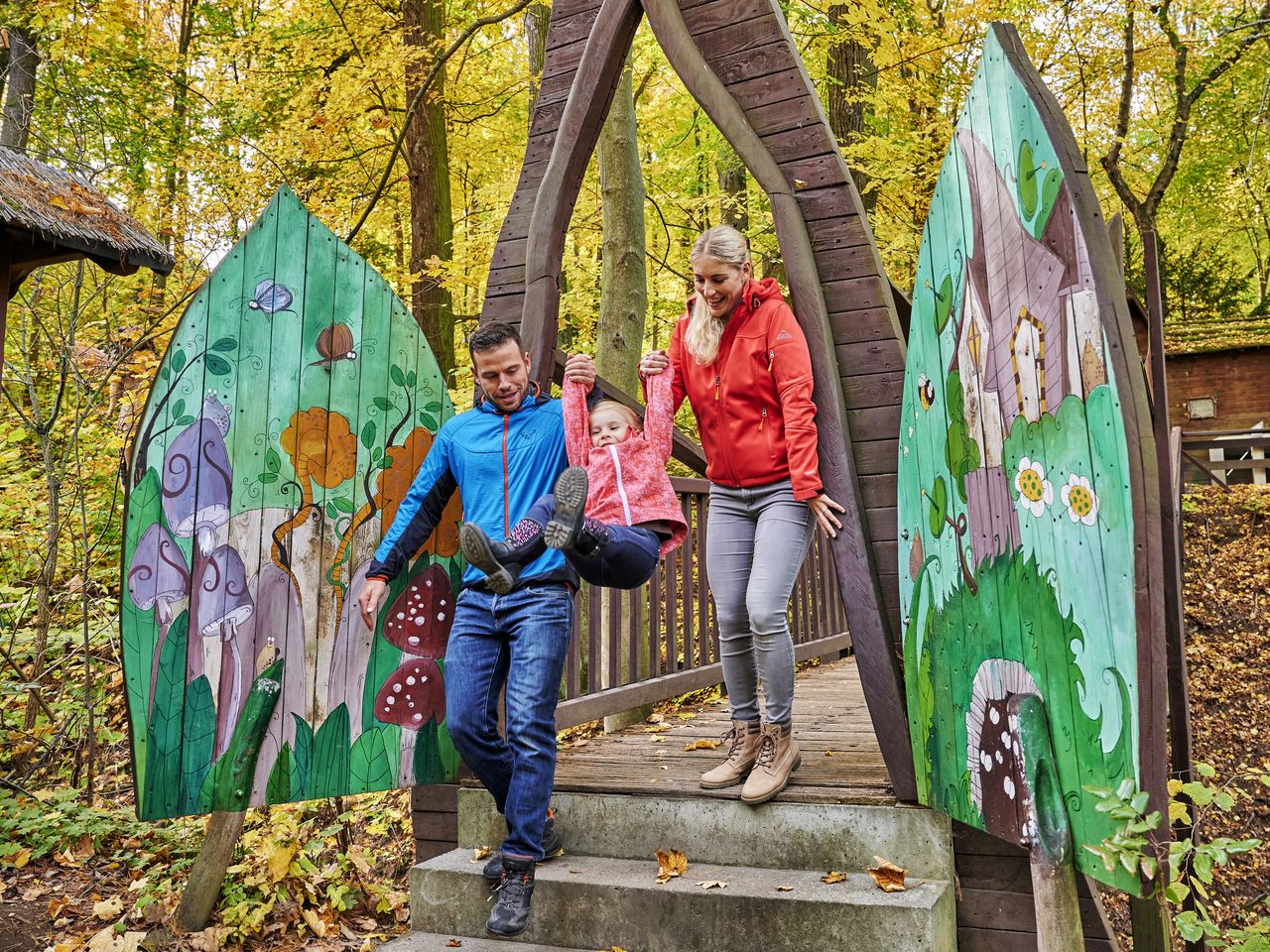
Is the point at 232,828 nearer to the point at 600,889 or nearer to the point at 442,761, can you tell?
the point at 442,761

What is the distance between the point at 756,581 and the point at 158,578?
1.96m

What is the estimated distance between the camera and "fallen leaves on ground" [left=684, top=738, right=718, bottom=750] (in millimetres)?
4164

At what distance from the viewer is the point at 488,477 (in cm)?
316

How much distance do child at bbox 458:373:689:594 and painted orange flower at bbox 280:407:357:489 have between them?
0.81 metres

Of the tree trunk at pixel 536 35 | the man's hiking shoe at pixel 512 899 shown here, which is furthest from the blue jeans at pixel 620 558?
the tree trunk at pixel 536 35

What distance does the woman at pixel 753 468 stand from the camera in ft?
10.1

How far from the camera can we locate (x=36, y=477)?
26.7 feet

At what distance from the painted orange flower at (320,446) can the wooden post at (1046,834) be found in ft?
7.72

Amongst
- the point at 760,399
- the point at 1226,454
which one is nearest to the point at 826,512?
the point at 760,399

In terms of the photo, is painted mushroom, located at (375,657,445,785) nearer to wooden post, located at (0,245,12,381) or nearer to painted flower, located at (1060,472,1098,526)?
painted flower, located at (1060,472,1098,526)

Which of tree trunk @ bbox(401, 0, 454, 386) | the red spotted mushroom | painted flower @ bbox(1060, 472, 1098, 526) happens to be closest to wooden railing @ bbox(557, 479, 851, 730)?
the red spotted mushroom

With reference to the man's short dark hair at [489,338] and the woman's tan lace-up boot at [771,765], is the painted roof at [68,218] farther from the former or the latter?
the woman's tan lace-up boot at [771,765]

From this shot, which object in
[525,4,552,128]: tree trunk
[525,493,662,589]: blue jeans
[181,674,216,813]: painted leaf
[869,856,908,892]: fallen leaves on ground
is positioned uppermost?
[525,4,552,128]: tree trunk

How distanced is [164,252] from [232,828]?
290 cm
